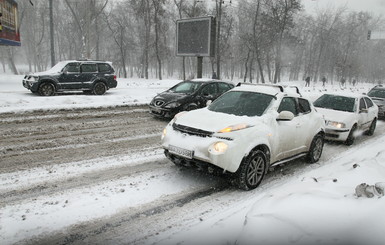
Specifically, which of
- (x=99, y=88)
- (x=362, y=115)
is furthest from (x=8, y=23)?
(x=362, y=115)

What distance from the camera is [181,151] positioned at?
505 cm

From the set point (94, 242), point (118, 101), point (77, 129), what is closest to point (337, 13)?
point (118, 101)

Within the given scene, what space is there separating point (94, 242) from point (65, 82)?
47.1 feet

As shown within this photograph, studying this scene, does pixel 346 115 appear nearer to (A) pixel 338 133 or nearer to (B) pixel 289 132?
(A) pixel 338 133

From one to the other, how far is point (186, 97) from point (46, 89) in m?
8.90

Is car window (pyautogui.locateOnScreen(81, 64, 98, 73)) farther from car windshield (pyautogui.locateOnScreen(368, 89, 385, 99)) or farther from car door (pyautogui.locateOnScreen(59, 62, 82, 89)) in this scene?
car windshield (pyautogui.locateOnScreen(368, 89, 385, 99))

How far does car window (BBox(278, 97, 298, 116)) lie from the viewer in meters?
6.07

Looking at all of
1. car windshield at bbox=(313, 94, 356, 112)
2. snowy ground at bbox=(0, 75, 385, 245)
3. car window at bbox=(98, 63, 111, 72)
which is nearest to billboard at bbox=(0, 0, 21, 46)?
car window at bbox=(98, 63, 111, 72)

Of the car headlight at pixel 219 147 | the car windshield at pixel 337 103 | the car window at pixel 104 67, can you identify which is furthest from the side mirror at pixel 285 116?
the car window at pixel 104 67

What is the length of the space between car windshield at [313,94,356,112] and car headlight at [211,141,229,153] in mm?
6616

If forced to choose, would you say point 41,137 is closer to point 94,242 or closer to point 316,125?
point 94,242

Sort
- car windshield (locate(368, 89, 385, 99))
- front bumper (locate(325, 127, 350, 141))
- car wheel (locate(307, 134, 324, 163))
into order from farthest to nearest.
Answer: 1. car windshield (locate(368, 89, 385, 99))
2. front bumper (locate(325, 127, 350, 141))
3. car wheel (locate(307, 134, 324, 163))

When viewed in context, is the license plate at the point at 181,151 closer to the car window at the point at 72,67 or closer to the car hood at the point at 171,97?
the car hood at the point at 171,97

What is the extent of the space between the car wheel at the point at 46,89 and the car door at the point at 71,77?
494 mm
